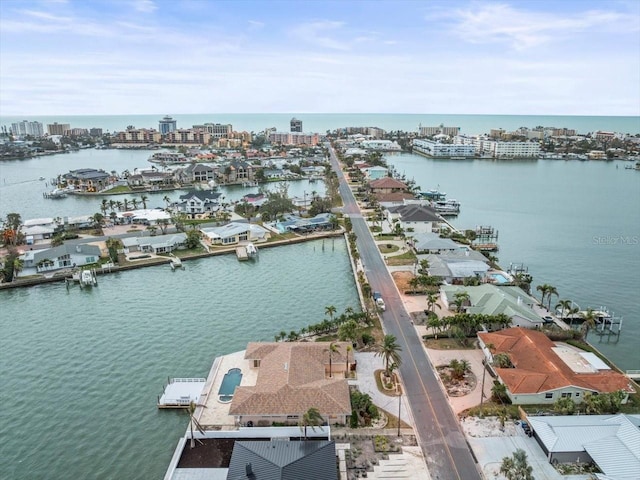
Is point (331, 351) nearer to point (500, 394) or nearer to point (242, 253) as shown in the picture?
point (500, 394)

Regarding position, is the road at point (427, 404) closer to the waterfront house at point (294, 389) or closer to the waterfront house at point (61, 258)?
the waterfront house at point (294, 389)

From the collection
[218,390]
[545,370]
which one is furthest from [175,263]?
[545,370]

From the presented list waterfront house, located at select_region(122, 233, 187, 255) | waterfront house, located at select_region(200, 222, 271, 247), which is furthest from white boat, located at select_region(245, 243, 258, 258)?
waterfront house, located at select_region(122, 233, 187, 255)

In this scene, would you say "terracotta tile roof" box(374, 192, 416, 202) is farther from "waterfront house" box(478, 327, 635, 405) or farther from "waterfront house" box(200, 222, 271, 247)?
"waterfront house" box(478, 327, 635, 405)

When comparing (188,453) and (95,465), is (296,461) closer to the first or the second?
(188,453)

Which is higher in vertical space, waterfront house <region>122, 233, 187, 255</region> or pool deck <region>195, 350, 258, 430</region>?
waterfront house <region>122, 233, 187, 255</region>

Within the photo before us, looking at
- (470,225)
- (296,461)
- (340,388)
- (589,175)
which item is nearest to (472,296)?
(340,388)

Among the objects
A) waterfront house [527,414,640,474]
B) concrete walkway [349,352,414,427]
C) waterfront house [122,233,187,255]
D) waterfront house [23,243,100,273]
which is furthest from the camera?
waterfront house [122,233,187,255]
